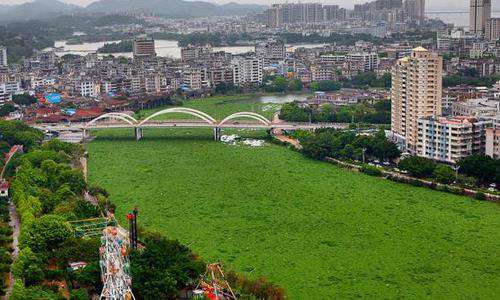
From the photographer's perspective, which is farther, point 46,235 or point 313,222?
point 313,222

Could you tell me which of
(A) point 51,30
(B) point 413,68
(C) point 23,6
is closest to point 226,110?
(B) point 413,68

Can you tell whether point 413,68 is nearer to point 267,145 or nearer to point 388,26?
point 267,145

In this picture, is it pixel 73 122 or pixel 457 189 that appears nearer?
pixel 457 189

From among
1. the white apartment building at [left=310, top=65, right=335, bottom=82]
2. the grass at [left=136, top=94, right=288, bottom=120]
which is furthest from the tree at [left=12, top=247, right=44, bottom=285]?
the white apartment building at [left=310, top=65, right=335, bottom=82]

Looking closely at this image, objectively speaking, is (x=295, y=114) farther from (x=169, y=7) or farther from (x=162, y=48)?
(x=169, y=7)

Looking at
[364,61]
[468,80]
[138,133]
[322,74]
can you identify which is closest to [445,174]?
[138,133]

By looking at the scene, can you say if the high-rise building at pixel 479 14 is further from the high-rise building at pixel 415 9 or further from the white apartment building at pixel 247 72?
the high-rise building at pixel 415 9
